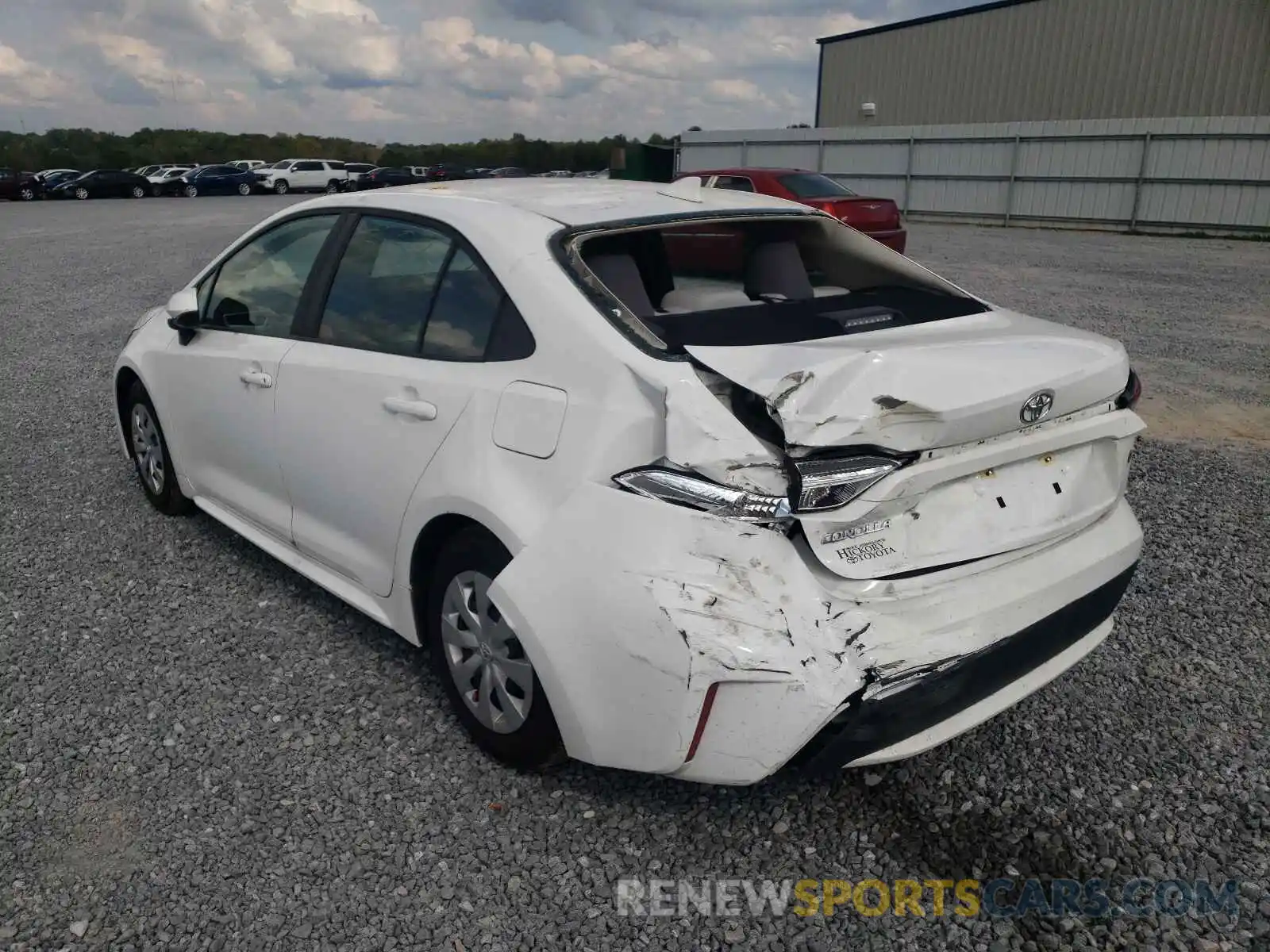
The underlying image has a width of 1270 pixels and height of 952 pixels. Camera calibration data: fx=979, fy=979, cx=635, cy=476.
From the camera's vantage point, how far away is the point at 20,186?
3725cm

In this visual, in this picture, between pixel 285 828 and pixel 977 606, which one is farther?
pixel 285 828

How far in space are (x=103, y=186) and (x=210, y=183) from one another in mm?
4033

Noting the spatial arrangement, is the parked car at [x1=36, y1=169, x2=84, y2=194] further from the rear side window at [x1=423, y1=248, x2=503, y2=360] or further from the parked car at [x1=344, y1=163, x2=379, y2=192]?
the rear side window at [x1=423, y1=248, x2=503, y2=360]

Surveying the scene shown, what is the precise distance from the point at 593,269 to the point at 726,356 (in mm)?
640

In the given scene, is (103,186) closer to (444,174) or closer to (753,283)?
(444,174)

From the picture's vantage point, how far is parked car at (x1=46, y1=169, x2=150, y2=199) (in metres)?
38.8

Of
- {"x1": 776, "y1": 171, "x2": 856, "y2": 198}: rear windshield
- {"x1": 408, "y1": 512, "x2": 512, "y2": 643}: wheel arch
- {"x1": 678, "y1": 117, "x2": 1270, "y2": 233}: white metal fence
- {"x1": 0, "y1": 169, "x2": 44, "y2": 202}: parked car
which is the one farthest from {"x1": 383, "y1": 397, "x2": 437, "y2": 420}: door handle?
{"x1": 0, "y1": 169, "x2": 44, "y2": 202}: parked car

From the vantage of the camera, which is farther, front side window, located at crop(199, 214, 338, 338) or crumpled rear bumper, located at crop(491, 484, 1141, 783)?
front side window, located at crop(199, 214, 338, 338)

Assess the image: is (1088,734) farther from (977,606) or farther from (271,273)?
(271,273)

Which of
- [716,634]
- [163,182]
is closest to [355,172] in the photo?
[163,182]

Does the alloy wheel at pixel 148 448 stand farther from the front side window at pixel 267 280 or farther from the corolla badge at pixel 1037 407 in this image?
the corolla badge at pixel 1037 407

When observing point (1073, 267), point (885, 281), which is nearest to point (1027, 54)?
point (1073, 267)

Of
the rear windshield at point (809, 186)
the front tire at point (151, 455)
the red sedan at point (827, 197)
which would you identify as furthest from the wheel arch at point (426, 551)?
the rear windshield at point (809, 186)

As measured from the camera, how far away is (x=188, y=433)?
4.21 meters
